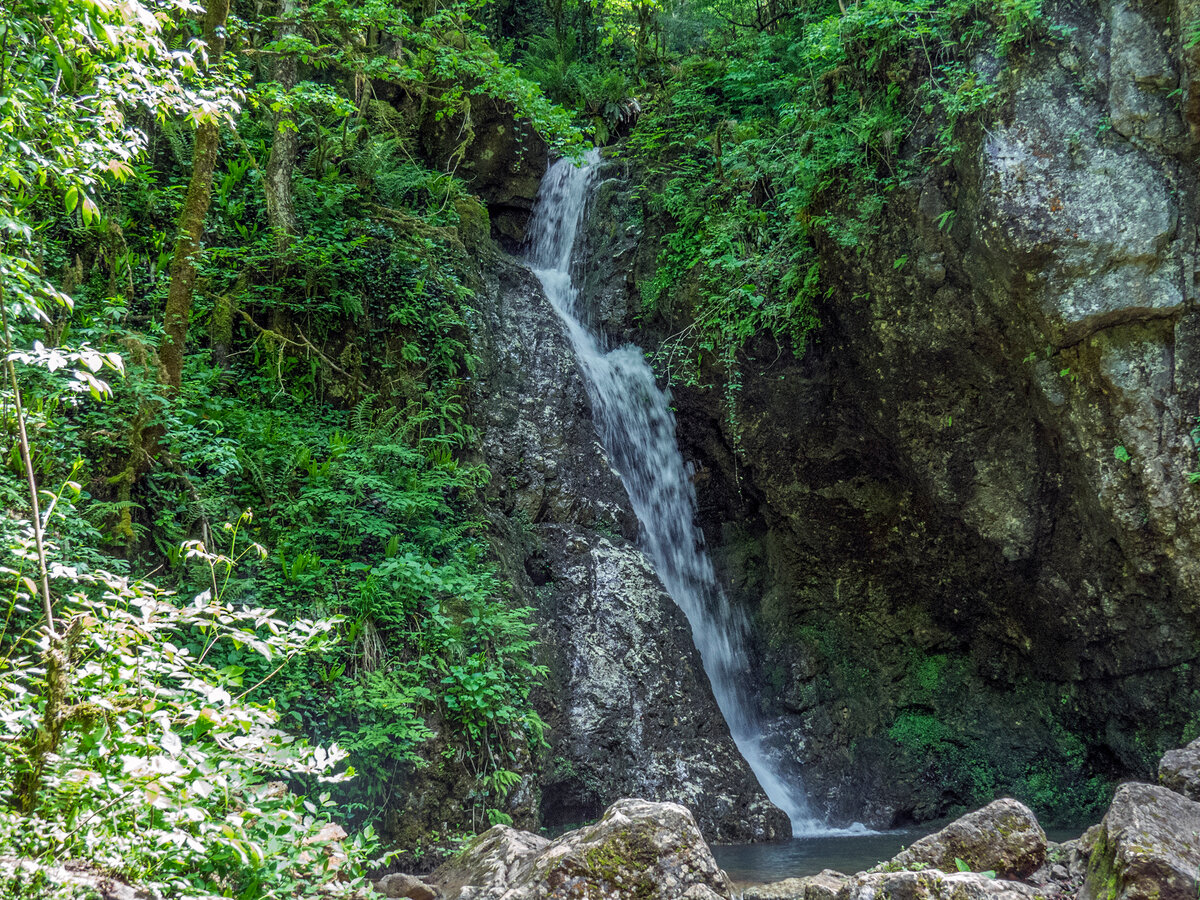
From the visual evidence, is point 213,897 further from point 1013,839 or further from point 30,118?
point 1013,839

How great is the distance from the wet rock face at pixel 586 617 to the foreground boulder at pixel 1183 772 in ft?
12.2

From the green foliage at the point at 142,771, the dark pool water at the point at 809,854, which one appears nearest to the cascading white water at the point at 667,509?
the dark pool water at the point at 809,854

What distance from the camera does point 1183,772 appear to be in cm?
454

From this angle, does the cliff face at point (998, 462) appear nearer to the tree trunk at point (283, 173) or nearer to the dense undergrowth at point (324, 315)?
the dense undergrowth at point (324, 315)

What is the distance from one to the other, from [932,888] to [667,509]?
6.76 meters

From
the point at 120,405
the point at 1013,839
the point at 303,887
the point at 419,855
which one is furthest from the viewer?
the point at 120,405

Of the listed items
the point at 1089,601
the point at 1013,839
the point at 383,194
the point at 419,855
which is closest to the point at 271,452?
the point at 419,855

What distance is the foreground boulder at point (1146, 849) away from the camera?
3.25 metres

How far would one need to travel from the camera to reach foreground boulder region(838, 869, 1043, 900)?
3152mm

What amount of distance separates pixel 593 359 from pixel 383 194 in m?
3.60

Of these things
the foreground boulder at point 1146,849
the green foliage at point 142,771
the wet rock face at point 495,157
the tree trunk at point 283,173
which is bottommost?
the foreground boulder at point 1146,849

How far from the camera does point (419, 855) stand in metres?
5.57

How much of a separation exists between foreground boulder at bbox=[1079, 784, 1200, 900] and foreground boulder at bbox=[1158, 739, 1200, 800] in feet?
2.07

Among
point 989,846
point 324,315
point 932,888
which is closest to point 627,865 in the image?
point 932,888
